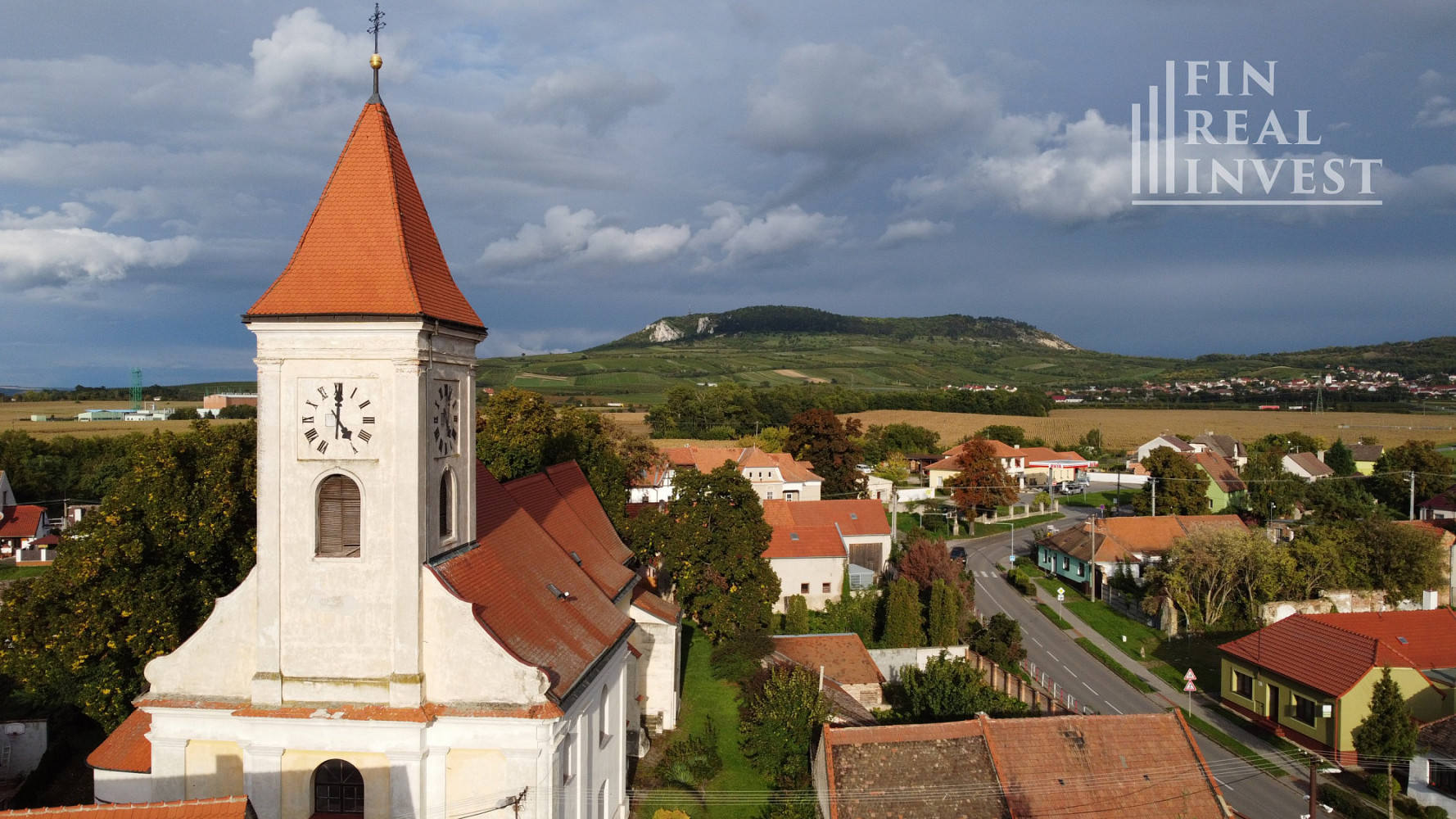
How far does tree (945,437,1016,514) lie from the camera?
71500 millimetres

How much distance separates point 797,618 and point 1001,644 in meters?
9.86

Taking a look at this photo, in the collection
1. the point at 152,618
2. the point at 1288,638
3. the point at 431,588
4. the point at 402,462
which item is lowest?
the point at 1288,638

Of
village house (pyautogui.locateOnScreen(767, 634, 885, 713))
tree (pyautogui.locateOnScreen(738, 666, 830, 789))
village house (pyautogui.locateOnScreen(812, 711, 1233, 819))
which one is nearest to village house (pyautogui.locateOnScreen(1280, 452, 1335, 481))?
village house (pyautogui.locateOnScreen(767, 634, 885, 713))

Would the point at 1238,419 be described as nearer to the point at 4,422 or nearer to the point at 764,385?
the point at 764,385

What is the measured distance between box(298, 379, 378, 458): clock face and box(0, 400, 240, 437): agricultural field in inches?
2517

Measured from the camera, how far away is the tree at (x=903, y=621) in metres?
40.0

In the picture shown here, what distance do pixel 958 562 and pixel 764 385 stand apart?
127647 millimetres

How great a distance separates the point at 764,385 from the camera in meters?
174

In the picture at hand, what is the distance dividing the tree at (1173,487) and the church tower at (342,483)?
63599mm

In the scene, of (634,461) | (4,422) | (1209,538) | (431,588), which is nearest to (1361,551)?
(1209,538)

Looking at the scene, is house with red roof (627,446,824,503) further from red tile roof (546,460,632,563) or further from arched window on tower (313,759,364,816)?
arched window on tower (313,759,364,816)

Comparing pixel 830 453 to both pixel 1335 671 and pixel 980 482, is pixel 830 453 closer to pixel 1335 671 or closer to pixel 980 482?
pixel 980 482

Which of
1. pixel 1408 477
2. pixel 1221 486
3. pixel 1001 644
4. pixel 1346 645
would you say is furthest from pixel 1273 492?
pixel 1001 644

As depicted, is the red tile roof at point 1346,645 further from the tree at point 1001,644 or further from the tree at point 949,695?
the tree at point 949,695
